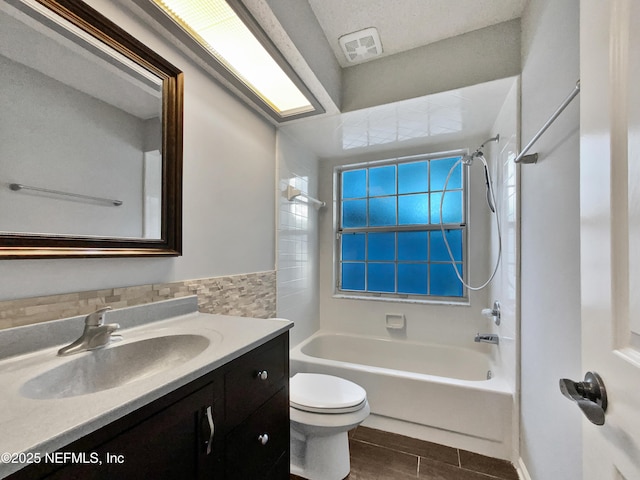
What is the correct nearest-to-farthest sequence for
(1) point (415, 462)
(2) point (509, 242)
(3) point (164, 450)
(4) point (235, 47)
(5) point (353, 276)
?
1. (3) point (164, 450)
2. (4) point (235, 47)
3. (1) point (415, 462)
4. (2) point (509, 242)
5. (5) point (353, 276)

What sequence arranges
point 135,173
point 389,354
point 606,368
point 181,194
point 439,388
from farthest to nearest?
1. point 389,354
2. point 439,388
3. point 181,194
4. point 135,173
5. point 606,368

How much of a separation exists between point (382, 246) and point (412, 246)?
285 mm

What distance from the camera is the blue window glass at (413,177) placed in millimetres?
2578

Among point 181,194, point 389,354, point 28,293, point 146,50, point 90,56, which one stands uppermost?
point 146,50

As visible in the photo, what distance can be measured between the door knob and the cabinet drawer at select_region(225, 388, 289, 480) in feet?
2.76

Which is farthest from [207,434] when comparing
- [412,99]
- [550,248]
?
[412,99]

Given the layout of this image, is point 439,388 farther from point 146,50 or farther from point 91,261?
point 146,50

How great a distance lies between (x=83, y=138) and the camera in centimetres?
92

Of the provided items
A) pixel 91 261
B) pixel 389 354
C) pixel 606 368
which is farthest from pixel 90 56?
pixel 389 354

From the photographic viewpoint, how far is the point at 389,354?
8.08 ft

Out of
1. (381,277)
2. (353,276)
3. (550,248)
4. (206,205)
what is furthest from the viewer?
(353,276)

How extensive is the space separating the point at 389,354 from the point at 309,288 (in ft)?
3.09

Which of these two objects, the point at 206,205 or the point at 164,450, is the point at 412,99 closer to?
the point at 206,205

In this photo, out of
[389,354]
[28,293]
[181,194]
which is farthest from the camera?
[389,354]
